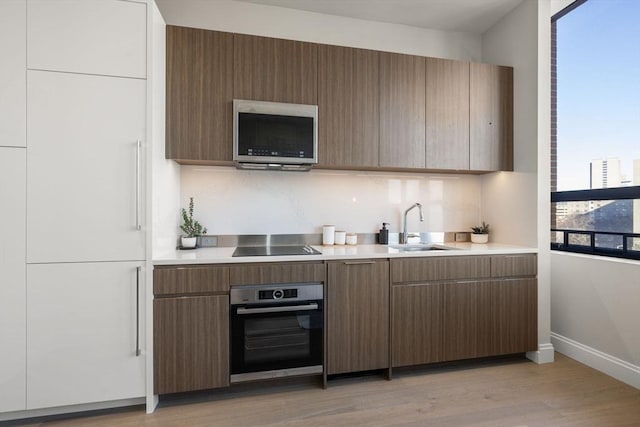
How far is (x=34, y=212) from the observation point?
1.79 metres

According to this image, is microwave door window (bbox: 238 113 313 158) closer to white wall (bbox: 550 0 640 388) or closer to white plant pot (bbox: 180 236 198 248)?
white plant pot (bbox: 180 236 198 248)

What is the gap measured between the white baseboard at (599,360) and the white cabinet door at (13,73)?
12.9 ft

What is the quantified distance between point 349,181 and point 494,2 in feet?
6.06

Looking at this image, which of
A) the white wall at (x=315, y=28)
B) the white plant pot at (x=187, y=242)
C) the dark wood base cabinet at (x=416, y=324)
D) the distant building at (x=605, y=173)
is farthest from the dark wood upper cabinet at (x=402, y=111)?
the white plant pot at (x=187, y=242)

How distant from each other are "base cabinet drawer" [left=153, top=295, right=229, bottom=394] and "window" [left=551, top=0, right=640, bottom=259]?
274 cm

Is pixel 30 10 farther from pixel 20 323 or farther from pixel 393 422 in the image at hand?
pixel 393 422

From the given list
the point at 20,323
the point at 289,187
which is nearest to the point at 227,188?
the point at 289,187

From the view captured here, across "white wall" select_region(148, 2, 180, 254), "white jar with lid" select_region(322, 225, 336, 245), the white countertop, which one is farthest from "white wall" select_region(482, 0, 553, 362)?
"white wall" select_region(148, 2, 180, 254)

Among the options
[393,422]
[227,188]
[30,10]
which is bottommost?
[393,422]

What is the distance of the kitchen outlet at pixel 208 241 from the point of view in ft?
8.41

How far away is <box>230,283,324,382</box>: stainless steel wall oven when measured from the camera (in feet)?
6.67

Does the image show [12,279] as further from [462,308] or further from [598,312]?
[598,312]

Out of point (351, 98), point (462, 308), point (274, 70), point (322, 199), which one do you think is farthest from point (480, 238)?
point (274, 70)

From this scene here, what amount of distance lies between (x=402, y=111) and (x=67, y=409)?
9.49 feet
